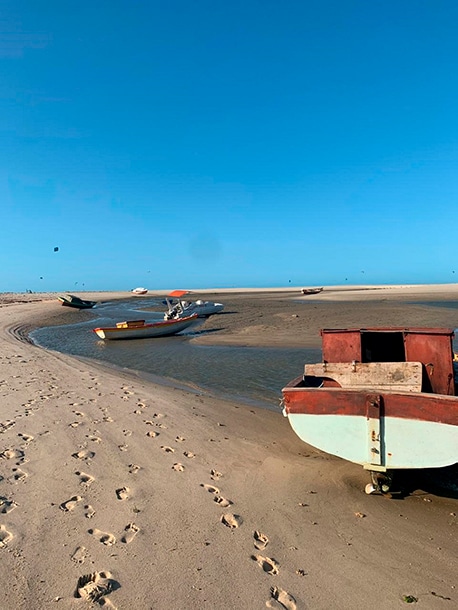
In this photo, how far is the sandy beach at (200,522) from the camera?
3.49 meters

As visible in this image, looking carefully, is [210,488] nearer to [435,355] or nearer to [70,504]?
[70,504]

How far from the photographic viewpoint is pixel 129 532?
4234mm

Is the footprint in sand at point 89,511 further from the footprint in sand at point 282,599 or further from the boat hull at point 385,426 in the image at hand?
the boat hull at point 385,426

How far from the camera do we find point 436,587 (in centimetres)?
365

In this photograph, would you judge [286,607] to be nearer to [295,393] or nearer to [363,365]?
[295,393]

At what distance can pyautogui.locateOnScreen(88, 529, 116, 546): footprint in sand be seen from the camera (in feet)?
13.3

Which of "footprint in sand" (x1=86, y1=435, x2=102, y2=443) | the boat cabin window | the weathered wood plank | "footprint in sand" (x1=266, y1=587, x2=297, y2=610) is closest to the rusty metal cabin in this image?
the boat cabin window

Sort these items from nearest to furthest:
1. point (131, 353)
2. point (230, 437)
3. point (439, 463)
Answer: point (439, 463) → point (230, 437) → point (131, 353)

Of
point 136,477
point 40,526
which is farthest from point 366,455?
point 40,526

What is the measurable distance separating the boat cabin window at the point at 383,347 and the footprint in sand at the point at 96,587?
5107mm

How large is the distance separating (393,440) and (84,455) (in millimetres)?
4530

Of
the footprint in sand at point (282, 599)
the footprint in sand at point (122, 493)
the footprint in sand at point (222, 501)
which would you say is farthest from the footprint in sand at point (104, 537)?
the footprint in sand at point (282, 599)

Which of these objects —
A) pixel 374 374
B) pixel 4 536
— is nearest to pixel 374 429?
pixel 374 374

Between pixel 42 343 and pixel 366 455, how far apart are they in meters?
21.0
